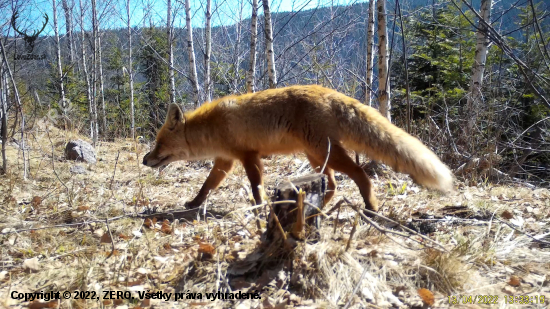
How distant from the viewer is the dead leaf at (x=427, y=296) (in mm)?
2291

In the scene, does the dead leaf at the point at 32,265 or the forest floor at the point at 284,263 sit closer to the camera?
the forest floor at the point at 284,263

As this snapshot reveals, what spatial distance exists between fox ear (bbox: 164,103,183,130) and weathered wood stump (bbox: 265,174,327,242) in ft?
10.4

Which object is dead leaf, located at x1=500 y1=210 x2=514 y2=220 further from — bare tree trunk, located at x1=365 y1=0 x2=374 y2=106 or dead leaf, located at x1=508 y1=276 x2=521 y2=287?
bare tree trunk, located at x1=365 y1=0 x2=374 y2=106

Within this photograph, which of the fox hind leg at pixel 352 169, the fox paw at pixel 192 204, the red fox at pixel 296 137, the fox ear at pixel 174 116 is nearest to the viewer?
the red fox at pixel 296 137

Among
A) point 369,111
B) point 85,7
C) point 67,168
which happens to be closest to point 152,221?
point 369,111

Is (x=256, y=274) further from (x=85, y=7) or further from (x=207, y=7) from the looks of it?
(x=85, y=7)

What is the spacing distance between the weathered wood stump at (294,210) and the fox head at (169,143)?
317 cm

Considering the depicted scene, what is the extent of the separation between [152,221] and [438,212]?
368 centimetres

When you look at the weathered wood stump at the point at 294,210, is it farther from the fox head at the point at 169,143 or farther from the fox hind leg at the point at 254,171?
the fox head at the point at 169,143

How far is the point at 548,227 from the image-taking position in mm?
3525

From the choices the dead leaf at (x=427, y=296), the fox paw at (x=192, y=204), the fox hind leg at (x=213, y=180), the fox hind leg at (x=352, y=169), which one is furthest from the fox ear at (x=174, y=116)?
the dead leaf at (x=427, y=296)

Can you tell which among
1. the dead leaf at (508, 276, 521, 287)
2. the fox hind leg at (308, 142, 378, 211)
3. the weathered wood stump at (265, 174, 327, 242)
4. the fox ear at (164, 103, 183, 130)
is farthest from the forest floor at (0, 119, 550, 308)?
the fox ear at (164, 103, 183, 130)

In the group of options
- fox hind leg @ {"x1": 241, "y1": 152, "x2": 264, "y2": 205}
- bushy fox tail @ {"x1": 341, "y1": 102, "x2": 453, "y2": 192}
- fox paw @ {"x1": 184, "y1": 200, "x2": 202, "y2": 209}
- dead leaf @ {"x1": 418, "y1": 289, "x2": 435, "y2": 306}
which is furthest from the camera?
fox paw @ {"x1": 184, "y1": 200, "x2": 202, "y2": 209}

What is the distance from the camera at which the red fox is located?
387 cm
